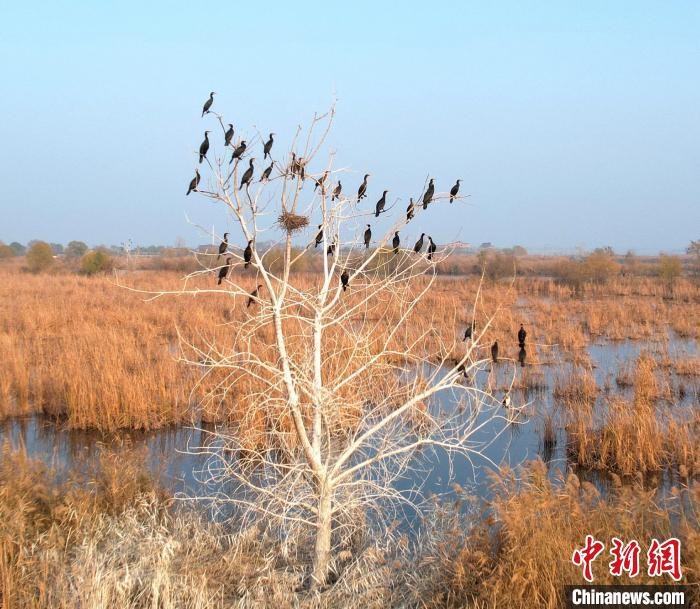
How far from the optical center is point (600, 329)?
14008 mm

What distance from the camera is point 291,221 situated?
11.5 ft

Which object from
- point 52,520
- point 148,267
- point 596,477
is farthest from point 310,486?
point 148,267

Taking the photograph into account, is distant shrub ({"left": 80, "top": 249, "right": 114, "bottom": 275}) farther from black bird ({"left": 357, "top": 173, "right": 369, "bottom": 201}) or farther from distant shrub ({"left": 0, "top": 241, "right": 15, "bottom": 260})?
black bird ({"left": 357, "top": 173, "right": 369, "bottom": 201})

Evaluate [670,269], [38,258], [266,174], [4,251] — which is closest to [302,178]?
[266,174]

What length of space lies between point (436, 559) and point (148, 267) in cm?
3551

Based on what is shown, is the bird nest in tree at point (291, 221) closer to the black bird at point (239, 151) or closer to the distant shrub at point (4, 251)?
the black bird at point (239, 151)

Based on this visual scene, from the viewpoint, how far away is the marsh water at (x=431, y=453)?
5617mm

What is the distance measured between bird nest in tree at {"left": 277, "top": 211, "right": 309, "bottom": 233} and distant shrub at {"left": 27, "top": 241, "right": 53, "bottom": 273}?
30.4 m

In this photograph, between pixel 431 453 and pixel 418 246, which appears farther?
pixel 431 453

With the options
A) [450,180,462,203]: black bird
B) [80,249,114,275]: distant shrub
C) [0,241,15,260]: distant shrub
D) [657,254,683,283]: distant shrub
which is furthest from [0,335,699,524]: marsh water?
[0,241,15,260]: distant shrub

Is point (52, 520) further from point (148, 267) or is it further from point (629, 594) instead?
point (148, 267)

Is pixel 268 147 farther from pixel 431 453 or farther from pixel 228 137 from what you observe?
pixel 431 453

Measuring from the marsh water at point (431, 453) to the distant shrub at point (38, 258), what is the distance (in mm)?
25808

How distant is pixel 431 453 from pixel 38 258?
28876mm
